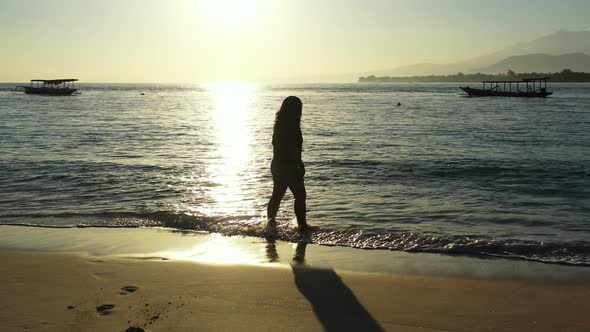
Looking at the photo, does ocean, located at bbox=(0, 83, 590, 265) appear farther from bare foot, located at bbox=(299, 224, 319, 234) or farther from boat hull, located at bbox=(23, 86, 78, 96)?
boat hull, located at bbox=(23, 86, 78, 96)

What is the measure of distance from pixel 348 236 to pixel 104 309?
4126 millimetres

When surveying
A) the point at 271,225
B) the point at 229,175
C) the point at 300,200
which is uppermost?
the point at 300,200

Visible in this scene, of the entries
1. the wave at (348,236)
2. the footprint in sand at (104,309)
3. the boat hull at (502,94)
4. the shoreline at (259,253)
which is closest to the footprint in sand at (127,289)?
the footprint in sand at (104,309)

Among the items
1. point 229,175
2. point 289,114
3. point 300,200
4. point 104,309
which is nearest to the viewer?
point 104,309

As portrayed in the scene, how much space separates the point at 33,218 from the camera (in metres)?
9.51

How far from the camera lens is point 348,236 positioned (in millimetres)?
8156

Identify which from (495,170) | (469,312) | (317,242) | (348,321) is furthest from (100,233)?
(495,170)

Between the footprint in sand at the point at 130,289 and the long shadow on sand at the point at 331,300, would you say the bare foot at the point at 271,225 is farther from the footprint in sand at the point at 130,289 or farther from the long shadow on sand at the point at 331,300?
the footprint in sand at the point at 130,289

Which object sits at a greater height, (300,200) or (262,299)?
(300,200)

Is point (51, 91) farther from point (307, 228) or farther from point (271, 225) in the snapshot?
point (307, 228)

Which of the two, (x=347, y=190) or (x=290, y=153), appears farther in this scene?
(x=347, y=190)

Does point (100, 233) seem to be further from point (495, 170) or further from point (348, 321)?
point (495, 170)

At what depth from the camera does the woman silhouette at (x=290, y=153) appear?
795cm

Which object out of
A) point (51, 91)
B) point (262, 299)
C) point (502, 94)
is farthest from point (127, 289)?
point (51, 91)
